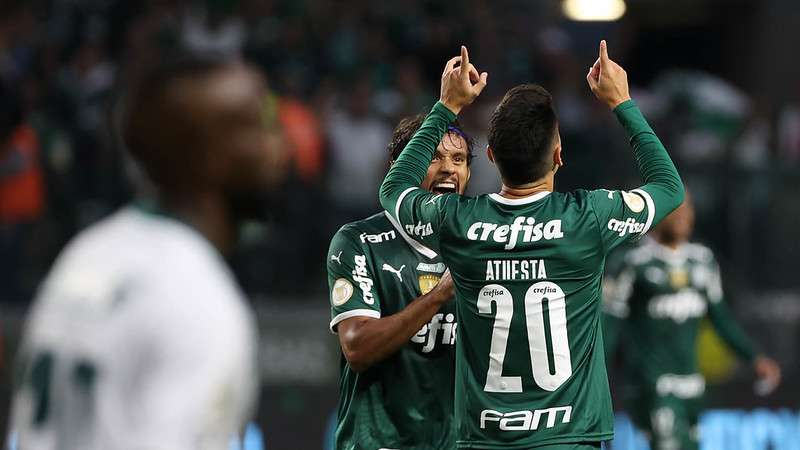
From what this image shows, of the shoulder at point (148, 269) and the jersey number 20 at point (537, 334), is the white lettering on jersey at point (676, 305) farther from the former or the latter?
the shoulder at point (148, 269)

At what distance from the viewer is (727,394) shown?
1116 cm

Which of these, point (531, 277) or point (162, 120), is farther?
point (531, 277)

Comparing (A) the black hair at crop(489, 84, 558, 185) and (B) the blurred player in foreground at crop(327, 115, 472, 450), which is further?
(B) the blurred player in foreground at crop(327, 115, 472, 450)

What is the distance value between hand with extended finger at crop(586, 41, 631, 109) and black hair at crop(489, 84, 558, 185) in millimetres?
257

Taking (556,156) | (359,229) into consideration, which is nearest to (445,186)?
(359,229)

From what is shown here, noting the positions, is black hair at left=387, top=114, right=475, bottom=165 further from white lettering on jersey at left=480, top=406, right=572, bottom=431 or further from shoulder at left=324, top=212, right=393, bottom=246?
white lettering on jersey at left=480, top=406, right=572, bottom=431

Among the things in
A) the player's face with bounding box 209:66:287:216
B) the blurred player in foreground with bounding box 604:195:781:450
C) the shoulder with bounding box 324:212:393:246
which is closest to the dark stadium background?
the blurred player in foreground with bounding box 604:195:781:450

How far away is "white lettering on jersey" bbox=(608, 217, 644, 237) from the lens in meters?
4.39

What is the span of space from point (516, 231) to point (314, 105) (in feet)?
28.0

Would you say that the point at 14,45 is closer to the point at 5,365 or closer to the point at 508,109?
the point at 5,365

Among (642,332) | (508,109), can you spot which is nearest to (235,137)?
(508,109)

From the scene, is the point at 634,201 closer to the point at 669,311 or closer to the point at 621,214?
the point at 621,214

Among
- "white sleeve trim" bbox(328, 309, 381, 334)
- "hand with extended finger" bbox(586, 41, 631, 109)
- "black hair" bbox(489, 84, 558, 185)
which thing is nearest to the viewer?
"black hair" bbox(489, 84, 558, 185)

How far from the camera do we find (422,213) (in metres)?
4.49
